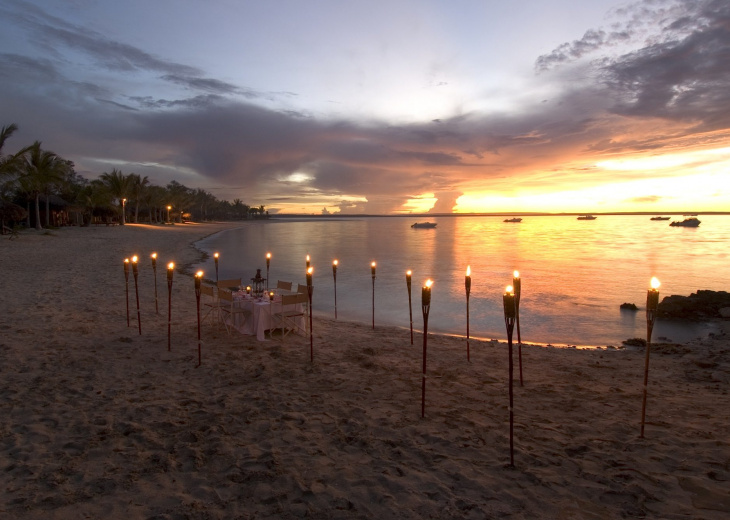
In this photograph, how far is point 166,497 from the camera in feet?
12.4

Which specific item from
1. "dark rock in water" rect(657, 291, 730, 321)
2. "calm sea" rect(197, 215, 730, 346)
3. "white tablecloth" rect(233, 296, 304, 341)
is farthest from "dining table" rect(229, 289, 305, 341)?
"dark rock in water" rect(657, 291, 730, 321)

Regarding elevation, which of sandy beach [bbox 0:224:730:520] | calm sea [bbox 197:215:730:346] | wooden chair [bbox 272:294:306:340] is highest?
wooden chair [bbox 272:294:306:340]

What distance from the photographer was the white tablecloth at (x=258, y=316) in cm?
927

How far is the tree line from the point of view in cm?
3400

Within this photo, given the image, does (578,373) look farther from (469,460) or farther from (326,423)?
(326,423)

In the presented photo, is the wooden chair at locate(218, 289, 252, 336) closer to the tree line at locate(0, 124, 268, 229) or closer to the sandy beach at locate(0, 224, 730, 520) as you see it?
the sandy beach at locate(0, 224, 730, 520)

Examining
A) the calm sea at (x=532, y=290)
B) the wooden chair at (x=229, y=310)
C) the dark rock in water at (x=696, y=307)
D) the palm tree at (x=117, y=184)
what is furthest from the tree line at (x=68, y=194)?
the dark rock in water at (x=696, y=307)

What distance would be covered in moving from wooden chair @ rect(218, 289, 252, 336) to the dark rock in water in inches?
576

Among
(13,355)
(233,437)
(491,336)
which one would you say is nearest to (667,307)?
(491,336)

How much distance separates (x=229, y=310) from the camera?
9.54 m

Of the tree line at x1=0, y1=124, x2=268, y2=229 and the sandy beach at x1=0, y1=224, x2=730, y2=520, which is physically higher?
the tree line at x1=0, y1=124, x2=268, y2=229

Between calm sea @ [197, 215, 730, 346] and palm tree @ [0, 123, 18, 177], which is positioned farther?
palm tree @ [0, 123, 18, 177]

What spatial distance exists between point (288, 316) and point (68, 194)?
193 ft

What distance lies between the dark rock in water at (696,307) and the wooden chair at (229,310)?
1463cm
